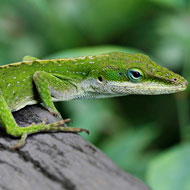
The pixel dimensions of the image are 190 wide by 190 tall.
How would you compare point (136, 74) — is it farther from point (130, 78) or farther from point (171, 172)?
point (171, 172)

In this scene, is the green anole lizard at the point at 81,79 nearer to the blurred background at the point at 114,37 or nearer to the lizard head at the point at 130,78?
the lizard head at the point at 130,78

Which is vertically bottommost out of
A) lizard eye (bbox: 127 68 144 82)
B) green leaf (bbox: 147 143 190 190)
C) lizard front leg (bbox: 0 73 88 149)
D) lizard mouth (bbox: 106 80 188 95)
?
green leaf (bbox: 147 143 190 190)

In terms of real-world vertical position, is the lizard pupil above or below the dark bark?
above

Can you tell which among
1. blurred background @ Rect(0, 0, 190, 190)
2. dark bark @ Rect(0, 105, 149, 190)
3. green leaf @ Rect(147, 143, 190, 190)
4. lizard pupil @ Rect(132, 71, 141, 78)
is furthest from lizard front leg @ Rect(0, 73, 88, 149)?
blurred background @ Rect(0, 0, 190, 190)

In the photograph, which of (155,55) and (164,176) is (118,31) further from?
(164,176)

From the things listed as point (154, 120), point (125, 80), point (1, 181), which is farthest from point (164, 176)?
point (154, 120)

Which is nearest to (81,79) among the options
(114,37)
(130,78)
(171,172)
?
(130,78)

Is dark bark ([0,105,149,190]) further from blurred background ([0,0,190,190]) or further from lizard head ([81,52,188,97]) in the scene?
blurred background ([0,0,190,190])

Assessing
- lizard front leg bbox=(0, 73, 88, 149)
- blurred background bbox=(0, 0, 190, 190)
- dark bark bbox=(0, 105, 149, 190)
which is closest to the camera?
dark bark bbox=(0, 105, 149, 190)
